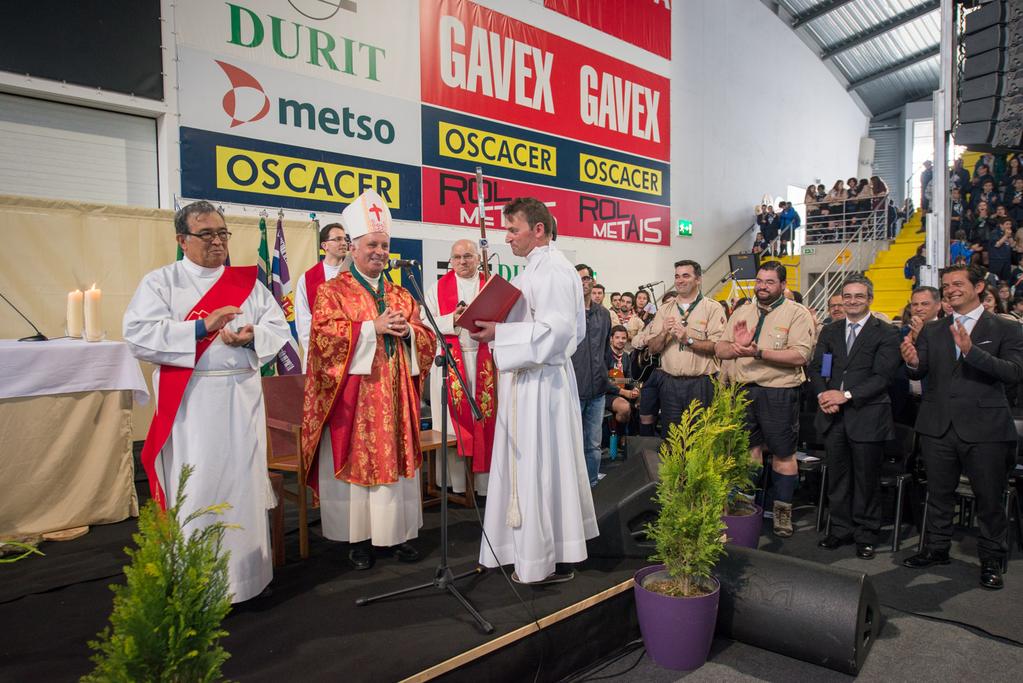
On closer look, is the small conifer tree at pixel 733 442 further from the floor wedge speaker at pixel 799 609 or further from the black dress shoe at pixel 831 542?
the black dress shoe at pixel 831 542

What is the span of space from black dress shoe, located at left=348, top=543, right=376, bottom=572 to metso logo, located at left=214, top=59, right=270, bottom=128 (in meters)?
4.97

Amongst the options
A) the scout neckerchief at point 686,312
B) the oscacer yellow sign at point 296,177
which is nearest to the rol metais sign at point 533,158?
the oscacer yellow sign at point 296,177

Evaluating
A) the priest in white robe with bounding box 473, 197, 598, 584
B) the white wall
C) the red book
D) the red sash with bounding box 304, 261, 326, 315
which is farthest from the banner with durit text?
the red book

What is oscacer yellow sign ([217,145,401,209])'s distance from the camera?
6914 mm

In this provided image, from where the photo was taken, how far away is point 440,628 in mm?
2859

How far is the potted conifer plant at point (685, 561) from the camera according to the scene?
299cm

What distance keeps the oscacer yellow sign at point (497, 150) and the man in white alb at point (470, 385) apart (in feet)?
12.9

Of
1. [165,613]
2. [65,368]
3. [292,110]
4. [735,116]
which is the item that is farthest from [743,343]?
[735,116]

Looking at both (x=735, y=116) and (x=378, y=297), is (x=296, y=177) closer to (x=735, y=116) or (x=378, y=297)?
(x=378, y=297)

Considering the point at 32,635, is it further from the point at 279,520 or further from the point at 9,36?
the point at 9,36

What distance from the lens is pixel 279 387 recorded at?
4.59 m

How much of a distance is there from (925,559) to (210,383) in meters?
4.18

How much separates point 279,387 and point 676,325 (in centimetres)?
290

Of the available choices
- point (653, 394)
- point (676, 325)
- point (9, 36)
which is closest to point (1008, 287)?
point (653, 394)
